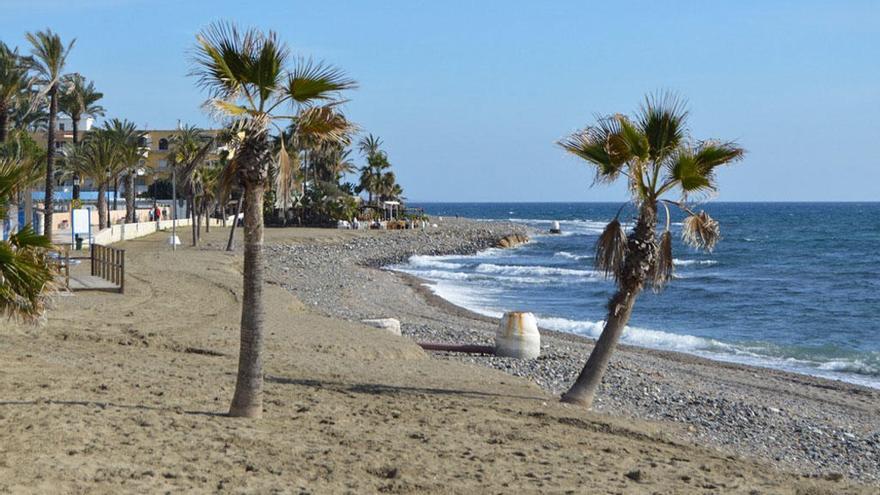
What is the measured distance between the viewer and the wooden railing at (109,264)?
890 inches

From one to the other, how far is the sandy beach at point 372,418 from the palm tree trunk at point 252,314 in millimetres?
244

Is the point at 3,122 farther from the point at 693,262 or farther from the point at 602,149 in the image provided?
the point at 693,262

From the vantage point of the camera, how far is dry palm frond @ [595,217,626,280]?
12.9m

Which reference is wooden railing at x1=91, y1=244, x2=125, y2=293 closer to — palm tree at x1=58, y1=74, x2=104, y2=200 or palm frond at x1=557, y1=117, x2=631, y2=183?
palm frond at x1=557, y1=117, x2=631, y2=183

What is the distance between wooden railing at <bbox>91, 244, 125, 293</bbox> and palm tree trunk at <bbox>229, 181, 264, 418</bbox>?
1284cm

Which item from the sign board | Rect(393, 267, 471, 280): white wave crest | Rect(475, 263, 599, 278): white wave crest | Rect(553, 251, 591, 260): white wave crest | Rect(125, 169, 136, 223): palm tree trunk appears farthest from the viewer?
Rect(553, 251, 591, 260): white wave crest

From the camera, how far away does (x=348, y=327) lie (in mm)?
19828

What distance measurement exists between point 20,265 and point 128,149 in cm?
5046

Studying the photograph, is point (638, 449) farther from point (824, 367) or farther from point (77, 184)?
point (77, 184)

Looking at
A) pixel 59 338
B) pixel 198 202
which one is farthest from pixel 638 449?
pixel 198 202

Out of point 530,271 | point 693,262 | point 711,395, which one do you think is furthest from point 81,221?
point 693,262

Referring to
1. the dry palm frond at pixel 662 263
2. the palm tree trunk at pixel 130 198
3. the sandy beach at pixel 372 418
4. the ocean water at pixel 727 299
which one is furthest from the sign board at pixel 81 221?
the dry palm frond at pixel 662 263

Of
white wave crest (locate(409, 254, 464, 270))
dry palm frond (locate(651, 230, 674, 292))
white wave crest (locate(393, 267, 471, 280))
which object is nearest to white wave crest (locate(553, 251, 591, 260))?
white wave crest (locate(409, 254, 464, 270))

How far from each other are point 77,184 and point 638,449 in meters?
54.6
